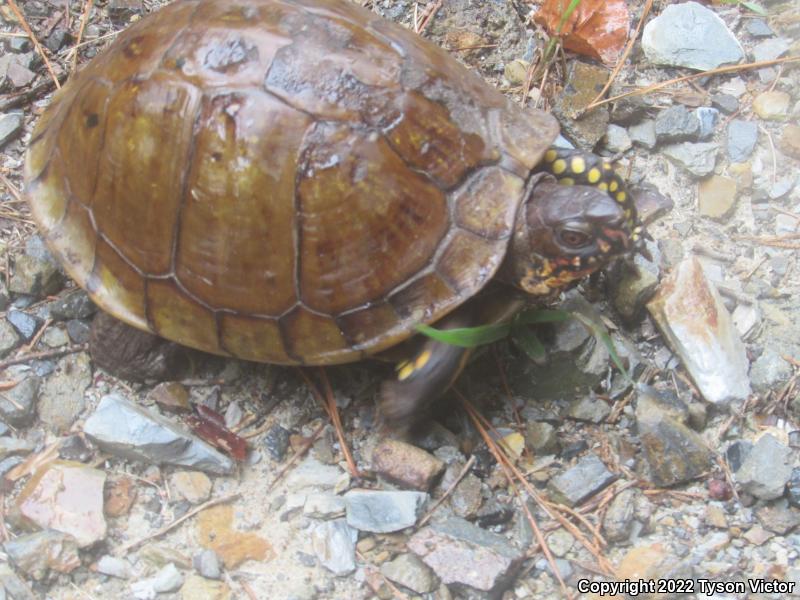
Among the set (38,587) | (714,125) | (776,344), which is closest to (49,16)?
(38,587)

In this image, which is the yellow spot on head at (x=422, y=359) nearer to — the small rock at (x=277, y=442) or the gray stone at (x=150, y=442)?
the small rock at (x=277, y=442)

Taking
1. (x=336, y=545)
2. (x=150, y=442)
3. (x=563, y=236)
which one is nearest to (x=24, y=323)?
(x=150, y=442)

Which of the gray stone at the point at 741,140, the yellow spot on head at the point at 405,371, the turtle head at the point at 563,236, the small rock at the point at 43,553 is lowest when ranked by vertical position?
the small rock at the point at 43,553

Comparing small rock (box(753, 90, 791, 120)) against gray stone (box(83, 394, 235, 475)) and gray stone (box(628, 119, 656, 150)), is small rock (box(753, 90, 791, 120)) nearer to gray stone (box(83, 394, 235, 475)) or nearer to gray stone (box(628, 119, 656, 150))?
gray stone (box(628, 119, 656, 150))

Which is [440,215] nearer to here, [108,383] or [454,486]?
[454,486]

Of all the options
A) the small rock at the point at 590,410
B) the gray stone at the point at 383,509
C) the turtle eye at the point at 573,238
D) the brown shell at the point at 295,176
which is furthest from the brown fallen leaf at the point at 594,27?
the gray stone at the point at 383,509

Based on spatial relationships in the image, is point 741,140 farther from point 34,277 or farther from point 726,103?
point 34,277
